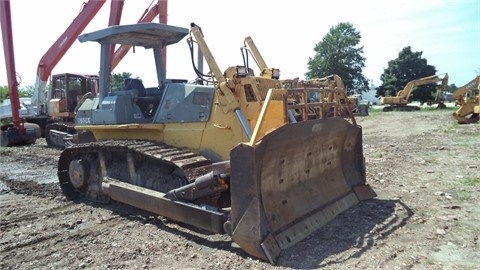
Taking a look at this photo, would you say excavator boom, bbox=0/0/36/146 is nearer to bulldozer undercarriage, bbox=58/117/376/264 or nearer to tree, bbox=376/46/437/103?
bulldozer undercarriage, bbox=58/117/376/264

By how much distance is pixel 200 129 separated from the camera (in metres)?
5.36

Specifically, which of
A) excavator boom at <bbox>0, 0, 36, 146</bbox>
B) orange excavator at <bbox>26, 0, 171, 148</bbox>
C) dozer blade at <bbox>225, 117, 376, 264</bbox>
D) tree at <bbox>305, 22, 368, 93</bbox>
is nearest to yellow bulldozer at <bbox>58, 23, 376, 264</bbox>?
dozer blade at <bbox>225, 117, 376, 264</bbox>

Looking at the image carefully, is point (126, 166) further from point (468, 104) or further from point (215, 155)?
point (468, 104)

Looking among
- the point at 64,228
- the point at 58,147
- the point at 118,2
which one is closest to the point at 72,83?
the point at 58,147

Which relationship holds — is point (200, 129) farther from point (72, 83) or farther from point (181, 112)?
point (72, 83)

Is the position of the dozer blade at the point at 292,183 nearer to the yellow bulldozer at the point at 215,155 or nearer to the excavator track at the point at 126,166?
the yellow bulldozer at the point at 215,155

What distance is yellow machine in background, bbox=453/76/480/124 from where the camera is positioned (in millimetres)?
17906

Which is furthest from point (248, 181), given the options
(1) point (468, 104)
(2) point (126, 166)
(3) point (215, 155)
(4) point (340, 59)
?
(4) point (340, 59)

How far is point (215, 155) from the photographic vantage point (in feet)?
17.3

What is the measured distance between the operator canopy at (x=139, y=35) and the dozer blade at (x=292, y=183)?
2711 mm

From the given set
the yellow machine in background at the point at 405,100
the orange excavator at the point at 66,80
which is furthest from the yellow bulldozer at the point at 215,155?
the yellow machine in background at the point at 405,100

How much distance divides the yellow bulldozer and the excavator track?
0.01m

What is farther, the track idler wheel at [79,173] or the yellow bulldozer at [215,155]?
the track idler wheel at [79,173]

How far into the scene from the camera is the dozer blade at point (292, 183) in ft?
12.3
